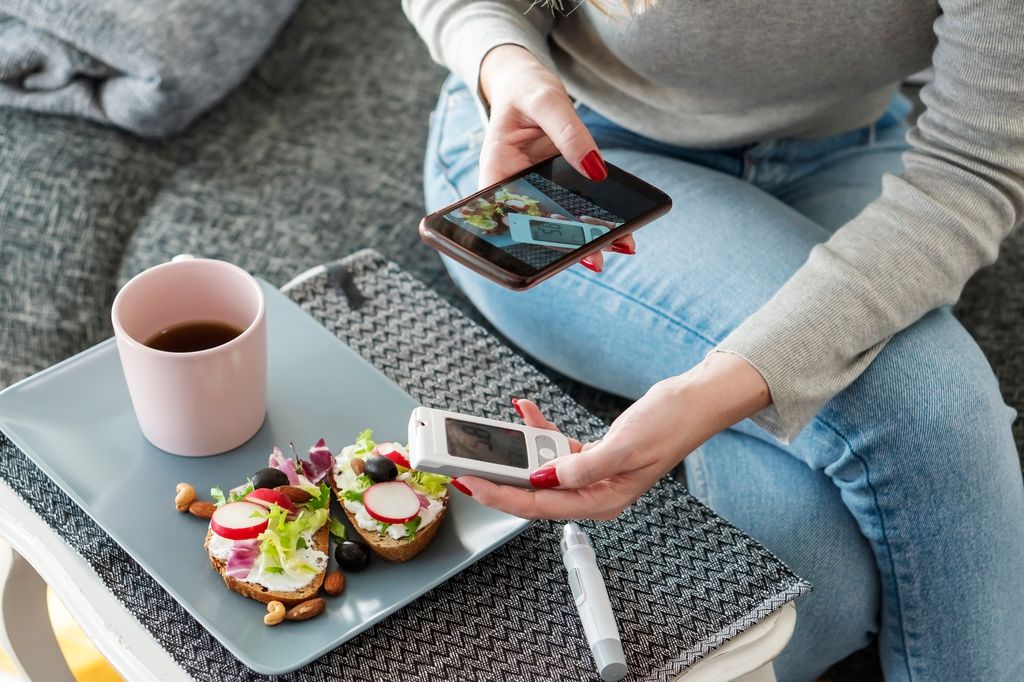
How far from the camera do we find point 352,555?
673 mm

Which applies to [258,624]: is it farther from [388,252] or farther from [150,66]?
[150,66]

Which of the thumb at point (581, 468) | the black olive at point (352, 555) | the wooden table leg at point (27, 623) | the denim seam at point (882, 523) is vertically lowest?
the wooden table leg at point (27, 623)

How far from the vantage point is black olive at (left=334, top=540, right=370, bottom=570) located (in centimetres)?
67

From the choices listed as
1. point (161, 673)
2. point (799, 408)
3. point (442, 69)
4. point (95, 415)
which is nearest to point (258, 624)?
point (161, 673)

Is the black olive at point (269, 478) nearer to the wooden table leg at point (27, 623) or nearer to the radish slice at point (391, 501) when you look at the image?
the radish slice at point (391, 501)

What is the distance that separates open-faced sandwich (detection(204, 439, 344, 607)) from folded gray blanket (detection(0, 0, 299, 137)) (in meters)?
0.69

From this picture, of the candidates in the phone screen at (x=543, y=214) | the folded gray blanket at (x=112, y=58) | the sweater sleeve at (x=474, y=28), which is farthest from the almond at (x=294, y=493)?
the folded gray blanket at (x=112, y=58)

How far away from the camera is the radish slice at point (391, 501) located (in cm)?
67

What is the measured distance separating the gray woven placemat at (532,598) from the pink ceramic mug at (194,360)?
3.7 inches

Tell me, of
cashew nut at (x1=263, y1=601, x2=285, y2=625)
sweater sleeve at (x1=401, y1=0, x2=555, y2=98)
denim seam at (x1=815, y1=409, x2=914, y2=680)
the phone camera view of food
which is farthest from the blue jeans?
cashew nut at (x1=263, y1=601, x2=285, y2=625)

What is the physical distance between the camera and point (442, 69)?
1.45 m

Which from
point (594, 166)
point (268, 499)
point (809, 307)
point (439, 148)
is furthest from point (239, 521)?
point (439, 148)

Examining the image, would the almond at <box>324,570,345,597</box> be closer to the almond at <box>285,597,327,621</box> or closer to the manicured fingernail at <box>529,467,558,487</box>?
the almond at <box>285,597,327,621</box>

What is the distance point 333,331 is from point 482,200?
20 centimetres
